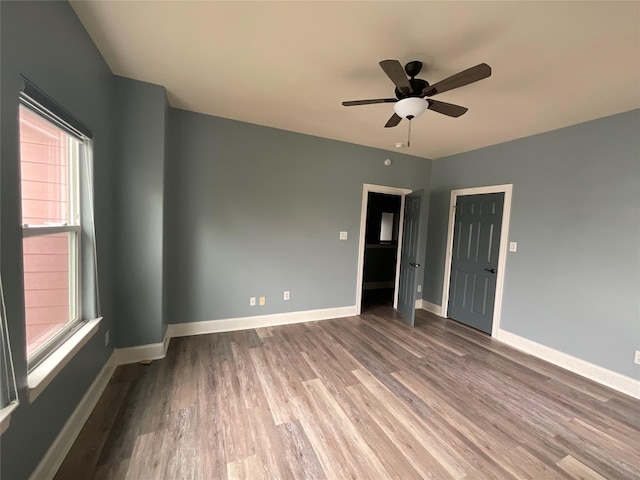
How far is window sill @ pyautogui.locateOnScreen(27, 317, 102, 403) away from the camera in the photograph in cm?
120

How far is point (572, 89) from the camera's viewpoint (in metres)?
2.08

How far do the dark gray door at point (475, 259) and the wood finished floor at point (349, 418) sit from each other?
0.83m

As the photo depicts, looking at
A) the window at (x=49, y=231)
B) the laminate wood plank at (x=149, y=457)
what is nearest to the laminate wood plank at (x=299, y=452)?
the laminate wood plank at (x=149, y=457)

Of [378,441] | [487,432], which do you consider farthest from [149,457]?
[487,432]

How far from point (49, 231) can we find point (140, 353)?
1597mm

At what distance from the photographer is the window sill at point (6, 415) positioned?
95 centimetres

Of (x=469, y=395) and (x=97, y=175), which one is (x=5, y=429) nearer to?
(x=97, y=175)

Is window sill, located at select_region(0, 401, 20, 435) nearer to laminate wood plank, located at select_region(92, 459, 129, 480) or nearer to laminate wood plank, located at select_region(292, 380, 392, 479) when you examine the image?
laminate wood plank, located at select_region(92, 459, 129, 480)

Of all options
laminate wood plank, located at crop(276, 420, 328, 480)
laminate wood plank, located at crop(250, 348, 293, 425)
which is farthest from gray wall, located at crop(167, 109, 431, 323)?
laminate wood plank, located at crop(276, 420, 328, 480)

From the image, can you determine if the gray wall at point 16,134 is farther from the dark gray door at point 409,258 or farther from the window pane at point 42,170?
the dark gray door at point 409,258

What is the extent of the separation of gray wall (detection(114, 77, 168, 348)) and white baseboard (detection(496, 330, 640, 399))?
13.8 feet

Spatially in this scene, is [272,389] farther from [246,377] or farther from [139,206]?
[139,206]

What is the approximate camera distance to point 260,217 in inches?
130

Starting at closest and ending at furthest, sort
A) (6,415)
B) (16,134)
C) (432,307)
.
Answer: (6,415), (16,134), (432,307)
